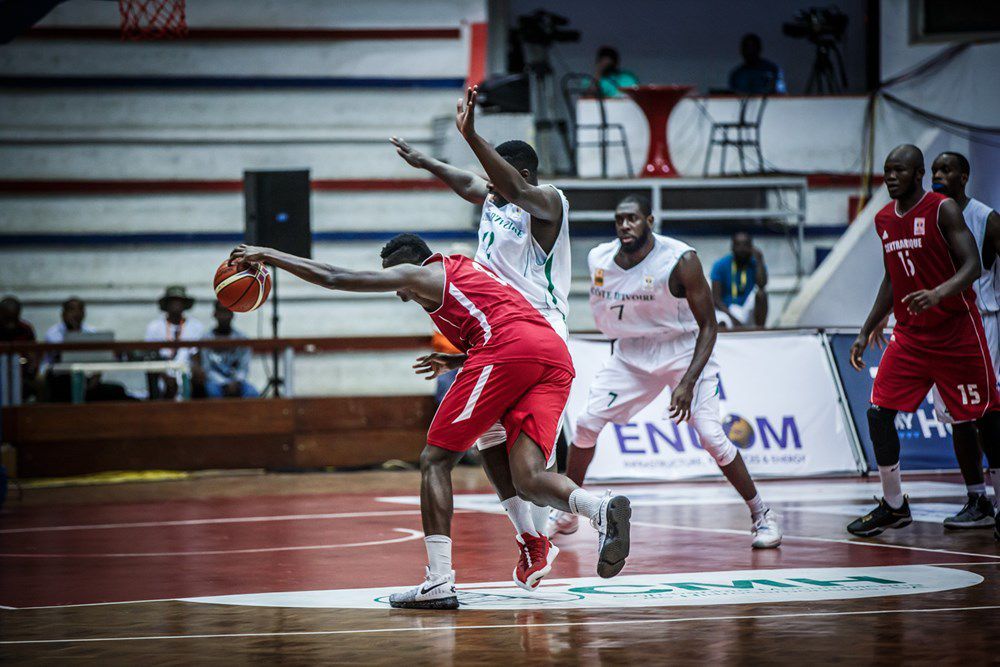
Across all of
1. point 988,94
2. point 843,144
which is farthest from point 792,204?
point 988,94

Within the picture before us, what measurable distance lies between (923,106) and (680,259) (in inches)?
394

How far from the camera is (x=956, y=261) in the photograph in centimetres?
703

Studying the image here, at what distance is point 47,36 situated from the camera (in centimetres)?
1593

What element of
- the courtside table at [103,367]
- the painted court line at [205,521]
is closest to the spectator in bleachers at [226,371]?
the courtside table at [103,367]

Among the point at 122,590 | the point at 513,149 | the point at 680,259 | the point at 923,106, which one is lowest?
the point at 122,590

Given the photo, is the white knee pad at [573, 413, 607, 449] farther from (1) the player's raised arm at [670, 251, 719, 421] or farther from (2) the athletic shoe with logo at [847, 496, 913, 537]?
(2) the athletic shoe with logo at [847, 496, 913, 537]

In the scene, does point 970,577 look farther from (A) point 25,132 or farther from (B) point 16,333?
(A) point 25,132

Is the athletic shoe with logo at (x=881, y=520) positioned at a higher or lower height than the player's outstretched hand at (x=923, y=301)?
lower

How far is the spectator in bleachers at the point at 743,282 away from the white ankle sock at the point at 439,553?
869 cm

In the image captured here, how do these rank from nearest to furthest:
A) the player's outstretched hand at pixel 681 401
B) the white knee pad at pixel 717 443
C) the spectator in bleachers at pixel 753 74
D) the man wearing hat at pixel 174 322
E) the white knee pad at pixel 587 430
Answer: the player's outstretched hand at pixel 681 401, the white knee pad at pixel 717 443, the white knee pad at pixel 587 430, the man wearing hat at pixel 174 322, the spectator in bleachers at pixel 753 74

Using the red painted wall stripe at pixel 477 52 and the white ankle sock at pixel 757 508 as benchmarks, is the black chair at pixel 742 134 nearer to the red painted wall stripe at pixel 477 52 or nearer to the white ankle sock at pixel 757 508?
the red painted wall stripe at pixel 477 52

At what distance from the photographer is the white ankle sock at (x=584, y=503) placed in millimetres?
5156

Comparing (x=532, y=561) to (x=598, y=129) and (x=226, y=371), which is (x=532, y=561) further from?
(x=598, y=129)

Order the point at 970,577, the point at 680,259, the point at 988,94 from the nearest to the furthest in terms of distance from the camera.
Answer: the point at 970,577
the point at 680,259
the point at 988,94
